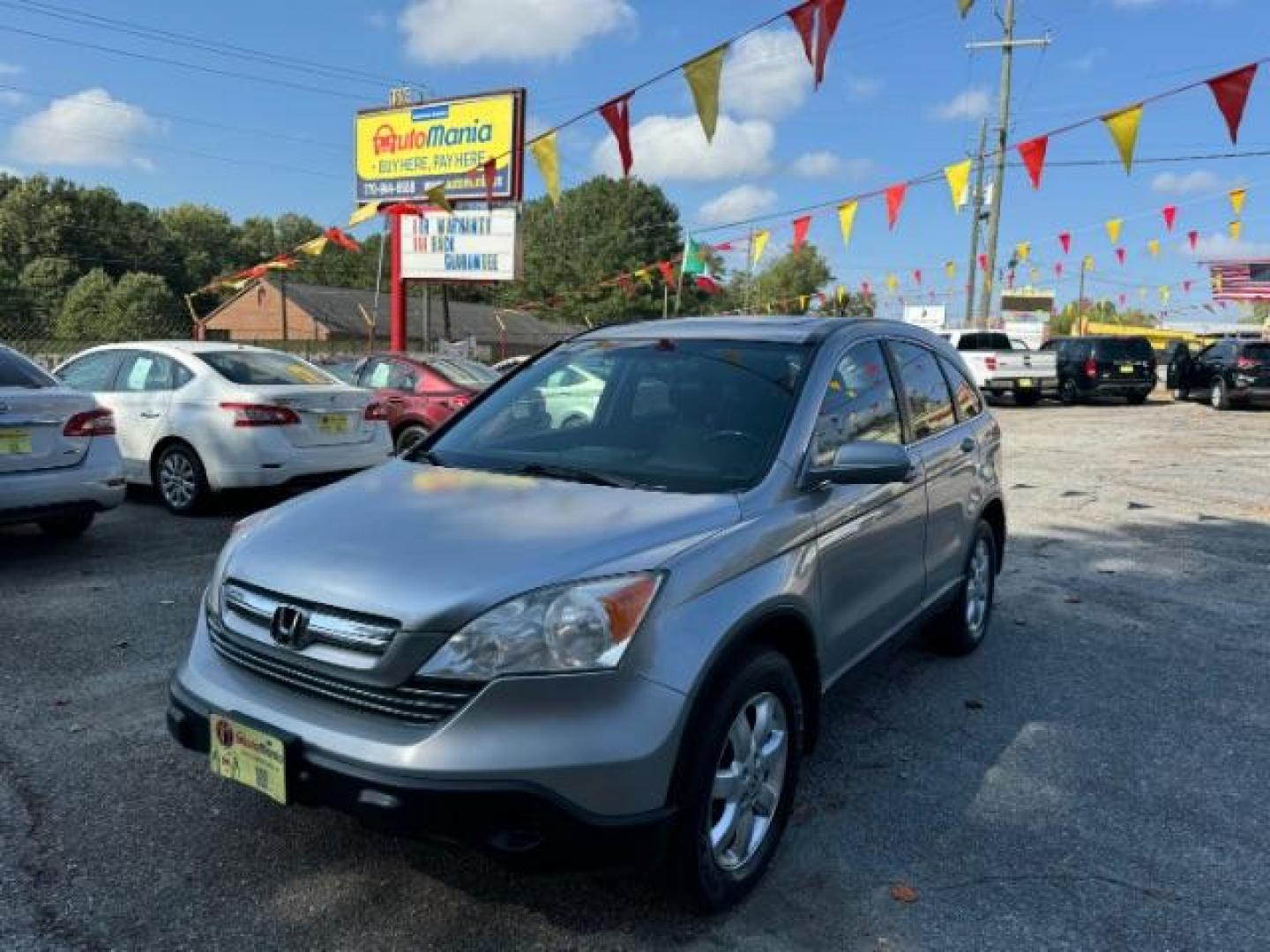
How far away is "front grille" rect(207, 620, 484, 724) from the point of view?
2336mm

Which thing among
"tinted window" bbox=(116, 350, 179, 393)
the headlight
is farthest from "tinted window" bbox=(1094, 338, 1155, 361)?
A: the headlight

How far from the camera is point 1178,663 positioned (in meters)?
5.04

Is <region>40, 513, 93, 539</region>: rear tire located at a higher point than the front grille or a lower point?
lower

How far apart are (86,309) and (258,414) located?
51105 millimetres

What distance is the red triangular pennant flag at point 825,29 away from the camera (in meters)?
8.02

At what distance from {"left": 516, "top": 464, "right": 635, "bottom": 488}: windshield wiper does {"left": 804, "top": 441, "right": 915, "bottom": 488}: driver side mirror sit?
62cm

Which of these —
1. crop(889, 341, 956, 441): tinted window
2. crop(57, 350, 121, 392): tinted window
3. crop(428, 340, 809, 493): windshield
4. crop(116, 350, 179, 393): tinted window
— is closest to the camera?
crop(428, 340, 809, 493): windshield

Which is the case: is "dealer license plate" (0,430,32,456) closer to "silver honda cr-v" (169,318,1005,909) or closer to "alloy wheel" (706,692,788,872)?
"silver honda cr-v" (169,318,1005,909)

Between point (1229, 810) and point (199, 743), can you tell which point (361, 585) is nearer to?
point (199, 743)

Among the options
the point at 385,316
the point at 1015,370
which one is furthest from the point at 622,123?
the point at 385,316

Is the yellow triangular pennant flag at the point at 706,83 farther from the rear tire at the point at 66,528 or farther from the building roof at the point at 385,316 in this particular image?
the building roof at the point at 385,316

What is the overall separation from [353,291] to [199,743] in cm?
6588

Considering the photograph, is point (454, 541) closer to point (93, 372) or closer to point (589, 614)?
point (589, 614)

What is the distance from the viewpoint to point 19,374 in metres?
6.43
